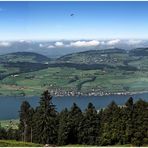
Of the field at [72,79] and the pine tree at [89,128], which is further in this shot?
the field at [72,79]

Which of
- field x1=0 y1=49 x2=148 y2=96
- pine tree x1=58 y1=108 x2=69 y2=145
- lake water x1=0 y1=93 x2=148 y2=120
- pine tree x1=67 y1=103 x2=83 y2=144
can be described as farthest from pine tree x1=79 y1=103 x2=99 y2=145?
field x1=0 y1=49 x2=148 y2=96

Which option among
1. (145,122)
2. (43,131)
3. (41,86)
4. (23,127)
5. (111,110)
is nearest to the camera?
(145,122)

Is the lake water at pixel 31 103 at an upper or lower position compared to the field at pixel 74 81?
lower

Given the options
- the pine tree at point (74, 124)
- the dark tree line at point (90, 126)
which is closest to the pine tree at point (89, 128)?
the dark tree line at point (90, 126)

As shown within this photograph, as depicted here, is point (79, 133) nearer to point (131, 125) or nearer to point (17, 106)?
point (131, 125)

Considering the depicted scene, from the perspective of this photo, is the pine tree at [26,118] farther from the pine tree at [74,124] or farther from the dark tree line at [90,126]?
the pine tree at [74,124]

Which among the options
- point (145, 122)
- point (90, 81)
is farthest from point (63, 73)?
point (145, 122)

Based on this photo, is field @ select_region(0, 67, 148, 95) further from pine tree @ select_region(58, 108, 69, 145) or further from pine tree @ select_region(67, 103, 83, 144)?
pine tree @ select_region(58, 108, 69, 145)

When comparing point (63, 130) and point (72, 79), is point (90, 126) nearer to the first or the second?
point (63, 130)
